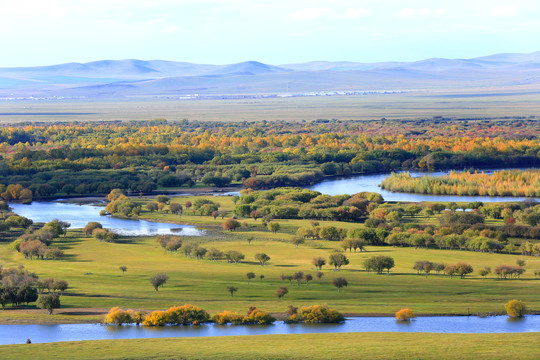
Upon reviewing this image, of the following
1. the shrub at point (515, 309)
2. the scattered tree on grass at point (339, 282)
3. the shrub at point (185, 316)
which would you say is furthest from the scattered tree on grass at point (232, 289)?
the shrub at point (515, 309)

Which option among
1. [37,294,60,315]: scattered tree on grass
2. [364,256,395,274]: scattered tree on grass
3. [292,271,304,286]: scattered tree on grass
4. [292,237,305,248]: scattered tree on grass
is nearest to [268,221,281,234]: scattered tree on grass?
[292,237,305,248]: scattered tree on grass

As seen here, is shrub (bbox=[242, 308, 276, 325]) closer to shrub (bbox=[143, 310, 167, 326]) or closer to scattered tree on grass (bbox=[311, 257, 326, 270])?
shrub (bbox=[143, 310, 167, 326])

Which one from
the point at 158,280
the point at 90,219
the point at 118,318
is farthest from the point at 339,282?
the point at 90,219

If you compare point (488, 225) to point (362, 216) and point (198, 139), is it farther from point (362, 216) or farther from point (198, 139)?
point (198, 139)

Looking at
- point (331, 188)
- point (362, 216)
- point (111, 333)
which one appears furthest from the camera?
point (331, 188)

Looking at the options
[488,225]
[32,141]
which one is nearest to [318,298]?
[488,225]

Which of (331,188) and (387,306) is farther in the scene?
(331,188)
